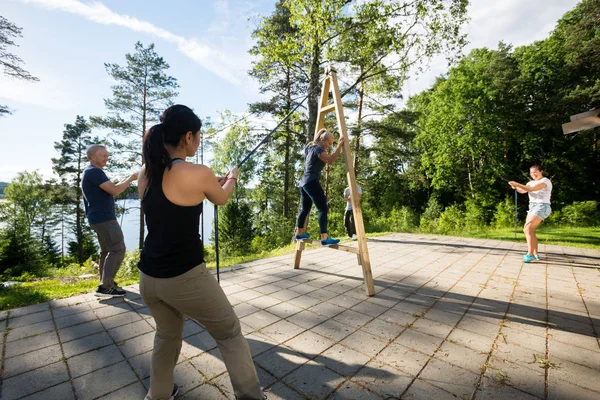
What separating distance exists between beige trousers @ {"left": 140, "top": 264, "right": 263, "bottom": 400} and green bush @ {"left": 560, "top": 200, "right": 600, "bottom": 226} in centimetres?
1875

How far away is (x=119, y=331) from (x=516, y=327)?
13.2 ft

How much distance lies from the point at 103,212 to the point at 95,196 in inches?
8.8

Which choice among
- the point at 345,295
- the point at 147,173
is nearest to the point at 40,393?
the point at 147,173

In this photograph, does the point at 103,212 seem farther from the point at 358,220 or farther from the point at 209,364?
the point at 358,220

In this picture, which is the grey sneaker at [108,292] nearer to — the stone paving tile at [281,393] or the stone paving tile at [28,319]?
the stone paving tile at [28,319]

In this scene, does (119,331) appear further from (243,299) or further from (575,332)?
(575,332)

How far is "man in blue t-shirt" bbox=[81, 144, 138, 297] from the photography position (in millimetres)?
3344

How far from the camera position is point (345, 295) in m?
3.54

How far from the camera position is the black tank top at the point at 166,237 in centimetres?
137

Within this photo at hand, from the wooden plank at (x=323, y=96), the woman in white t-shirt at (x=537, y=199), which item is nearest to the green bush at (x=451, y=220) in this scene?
the woman in white t-shirt at (x=537, y=199)

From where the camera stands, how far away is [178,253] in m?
1.39

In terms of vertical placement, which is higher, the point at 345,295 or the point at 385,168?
the point at 385,168

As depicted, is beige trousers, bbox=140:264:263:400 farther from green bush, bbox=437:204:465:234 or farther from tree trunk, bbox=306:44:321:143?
green bush, bbox=437:204:465:234


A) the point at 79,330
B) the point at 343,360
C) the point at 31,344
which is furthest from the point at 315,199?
the point at 31,344
